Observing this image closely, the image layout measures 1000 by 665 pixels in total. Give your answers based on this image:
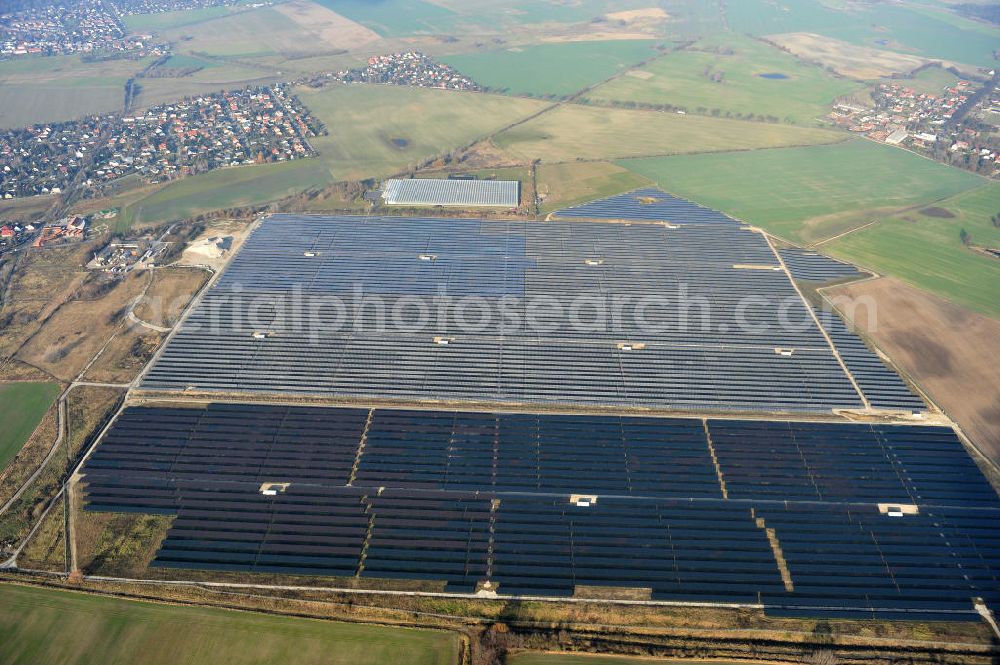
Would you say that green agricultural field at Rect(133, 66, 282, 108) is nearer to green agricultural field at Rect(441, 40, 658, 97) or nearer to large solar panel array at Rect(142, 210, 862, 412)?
green agricultural field at Rect(441, 40, 658, 97)

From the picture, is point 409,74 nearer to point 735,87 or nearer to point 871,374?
point 735,87

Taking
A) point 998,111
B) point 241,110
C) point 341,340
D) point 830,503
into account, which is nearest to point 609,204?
point 341,340

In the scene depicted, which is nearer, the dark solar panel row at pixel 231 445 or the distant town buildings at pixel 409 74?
the dark solar panel row at pixel 231 445

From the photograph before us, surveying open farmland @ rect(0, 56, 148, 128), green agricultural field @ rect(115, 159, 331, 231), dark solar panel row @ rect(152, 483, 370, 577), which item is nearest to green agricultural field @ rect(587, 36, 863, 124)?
green agricultural field @ rect(115, 159, 331, 231)

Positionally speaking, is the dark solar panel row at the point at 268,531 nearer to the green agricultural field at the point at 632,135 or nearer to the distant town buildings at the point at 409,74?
the green agricultural field at the point at 632,135

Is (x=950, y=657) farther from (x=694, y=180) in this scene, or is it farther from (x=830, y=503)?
(x=694, y=180)

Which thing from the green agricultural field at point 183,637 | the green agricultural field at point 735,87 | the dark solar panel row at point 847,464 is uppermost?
the green agricultural field at point 735,87

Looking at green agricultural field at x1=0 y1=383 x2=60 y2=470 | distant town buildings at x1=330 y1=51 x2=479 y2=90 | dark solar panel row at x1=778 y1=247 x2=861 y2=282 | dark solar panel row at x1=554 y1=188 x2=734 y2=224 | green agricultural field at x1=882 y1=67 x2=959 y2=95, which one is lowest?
green agricultural field at x1=0 y1=383 x2=60 y2=470

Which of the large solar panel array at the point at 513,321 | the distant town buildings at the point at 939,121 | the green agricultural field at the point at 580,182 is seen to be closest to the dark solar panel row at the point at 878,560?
the large solar panel array at the point at 513,321
